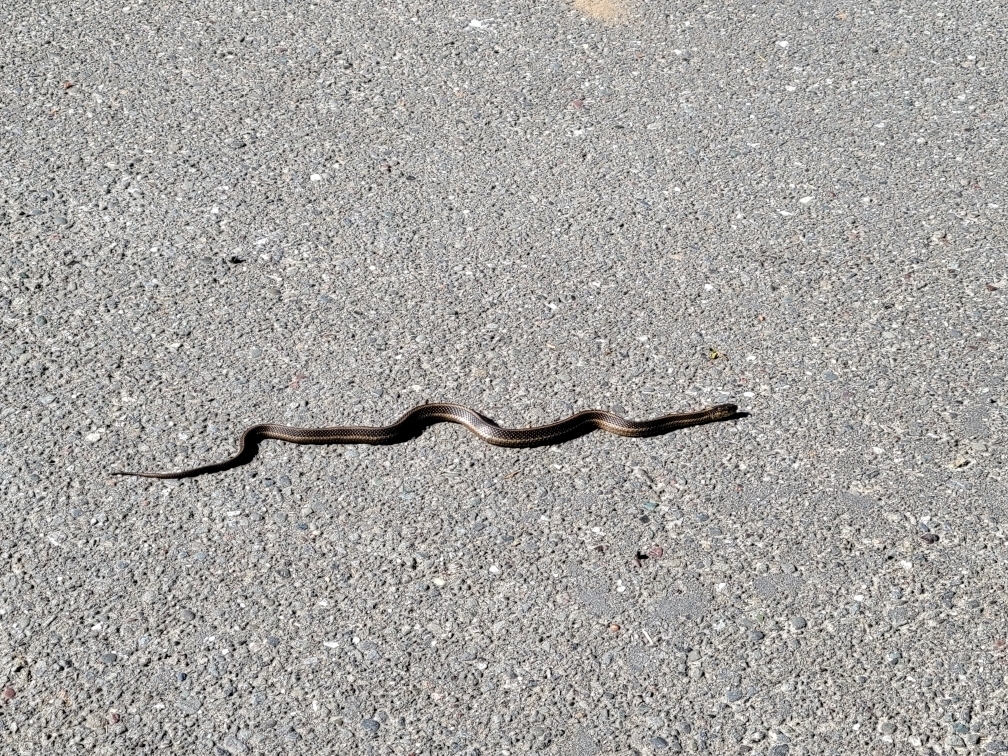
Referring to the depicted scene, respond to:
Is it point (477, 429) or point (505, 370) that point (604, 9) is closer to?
point (505, 370)

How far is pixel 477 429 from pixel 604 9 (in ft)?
12.9

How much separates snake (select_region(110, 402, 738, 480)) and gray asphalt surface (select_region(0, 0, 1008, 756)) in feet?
0.19

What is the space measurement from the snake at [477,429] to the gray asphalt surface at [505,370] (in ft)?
0.19

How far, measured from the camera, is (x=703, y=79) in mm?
7238

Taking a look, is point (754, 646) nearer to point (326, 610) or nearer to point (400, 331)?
point (326, 610)

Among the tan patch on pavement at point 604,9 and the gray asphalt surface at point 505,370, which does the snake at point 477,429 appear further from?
the tan patch on pavement at point 604,9

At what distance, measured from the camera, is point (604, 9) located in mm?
7844

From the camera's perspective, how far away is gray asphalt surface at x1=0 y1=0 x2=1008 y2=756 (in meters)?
3.80

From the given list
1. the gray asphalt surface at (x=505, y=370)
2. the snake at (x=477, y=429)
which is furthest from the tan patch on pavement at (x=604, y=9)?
the snake at (x=477, y=429)

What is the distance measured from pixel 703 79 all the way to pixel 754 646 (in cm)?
414

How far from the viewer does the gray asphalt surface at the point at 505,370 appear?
12.5 ft

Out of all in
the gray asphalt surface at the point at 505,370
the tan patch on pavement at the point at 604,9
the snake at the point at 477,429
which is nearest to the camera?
the gray asphalt surface at the point at 505,370

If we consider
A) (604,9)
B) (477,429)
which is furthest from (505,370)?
(604,9)

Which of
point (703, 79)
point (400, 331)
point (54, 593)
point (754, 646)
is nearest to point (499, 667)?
point (754, 646)
